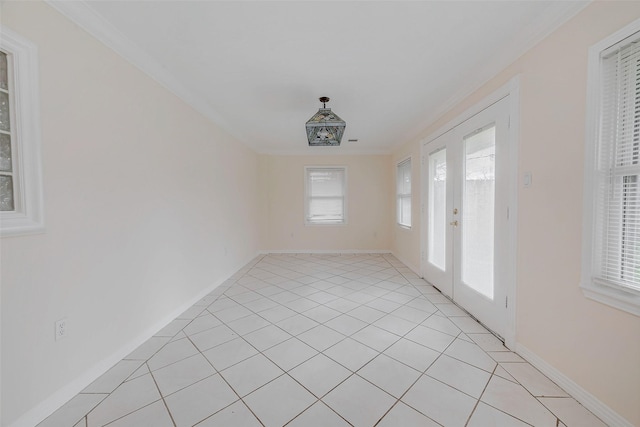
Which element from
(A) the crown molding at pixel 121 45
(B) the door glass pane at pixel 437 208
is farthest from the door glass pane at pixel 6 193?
(B) the door glass pane at pixel 437 208

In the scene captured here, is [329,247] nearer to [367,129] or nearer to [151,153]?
[367,129]

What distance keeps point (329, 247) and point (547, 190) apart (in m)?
4.52

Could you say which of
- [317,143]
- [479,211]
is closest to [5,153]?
[317,143]

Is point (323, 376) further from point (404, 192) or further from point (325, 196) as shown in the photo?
point (325, 196)

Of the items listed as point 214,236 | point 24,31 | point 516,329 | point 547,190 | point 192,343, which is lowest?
point 192,343

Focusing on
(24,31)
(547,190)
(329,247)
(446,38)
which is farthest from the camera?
(329,247)

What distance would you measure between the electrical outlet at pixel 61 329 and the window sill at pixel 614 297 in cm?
301

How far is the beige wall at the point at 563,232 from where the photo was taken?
121 cm

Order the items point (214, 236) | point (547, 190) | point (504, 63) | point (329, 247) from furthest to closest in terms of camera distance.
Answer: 1. point (329, 247)
2. point (214, 236)
3. point (504, 63)
4. point (547, 190)

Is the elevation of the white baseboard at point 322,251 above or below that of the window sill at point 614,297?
below

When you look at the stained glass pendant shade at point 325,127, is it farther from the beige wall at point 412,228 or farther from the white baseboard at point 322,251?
the white baseboard at point 322,251

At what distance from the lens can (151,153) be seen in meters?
2.14

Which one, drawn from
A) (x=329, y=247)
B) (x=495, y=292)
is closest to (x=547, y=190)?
(x=495, y=292)

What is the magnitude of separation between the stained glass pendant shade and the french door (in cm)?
133
